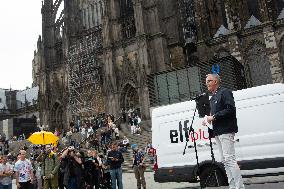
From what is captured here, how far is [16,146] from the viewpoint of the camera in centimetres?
3253

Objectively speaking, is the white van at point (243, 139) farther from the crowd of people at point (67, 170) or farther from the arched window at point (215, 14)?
the arched window at point (215, 14)

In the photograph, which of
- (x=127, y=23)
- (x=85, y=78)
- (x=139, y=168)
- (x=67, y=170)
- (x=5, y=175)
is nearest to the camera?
(x=67, y=170)

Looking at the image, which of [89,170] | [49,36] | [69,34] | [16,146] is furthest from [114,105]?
[89,170]

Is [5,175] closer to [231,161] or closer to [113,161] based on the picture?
[113,161]

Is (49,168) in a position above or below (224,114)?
below

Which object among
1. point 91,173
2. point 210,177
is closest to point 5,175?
point 91,173

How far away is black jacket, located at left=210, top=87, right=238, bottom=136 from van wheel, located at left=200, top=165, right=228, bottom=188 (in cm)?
363

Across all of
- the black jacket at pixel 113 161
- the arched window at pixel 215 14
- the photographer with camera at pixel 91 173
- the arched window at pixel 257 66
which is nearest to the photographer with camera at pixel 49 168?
the photographer with camera at pixel 91 173

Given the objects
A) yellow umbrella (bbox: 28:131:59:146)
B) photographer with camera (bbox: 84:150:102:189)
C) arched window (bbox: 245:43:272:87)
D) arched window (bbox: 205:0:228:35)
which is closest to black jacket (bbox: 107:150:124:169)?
photographer with camera (bbox: 84:150:102:189)

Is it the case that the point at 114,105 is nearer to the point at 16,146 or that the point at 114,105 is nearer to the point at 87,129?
the point at 87,129

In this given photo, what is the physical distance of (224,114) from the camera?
14.5 feet

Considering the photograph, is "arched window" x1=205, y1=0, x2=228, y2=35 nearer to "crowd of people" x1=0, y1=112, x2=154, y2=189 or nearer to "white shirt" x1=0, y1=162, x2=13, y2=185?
"crowd of people" x1=0, y1=112, x2=154, y2=189

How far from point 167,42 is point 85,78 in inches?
408

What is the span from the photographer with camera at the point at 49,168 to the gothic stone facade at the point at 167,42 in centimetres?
2255
